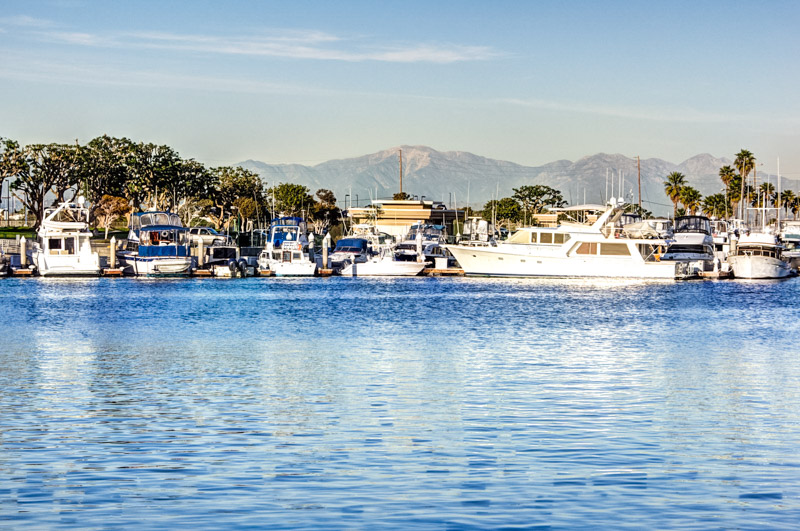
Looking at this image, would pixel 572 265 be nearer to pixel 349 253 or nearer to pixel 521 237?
pixel 521 237

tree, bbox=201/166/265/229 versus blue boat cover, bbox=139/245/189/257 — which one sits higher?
tree, bbox=201/166/265/229

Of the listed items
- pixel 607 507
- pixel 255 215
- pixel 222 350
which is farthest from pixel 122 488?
pixel 255 215

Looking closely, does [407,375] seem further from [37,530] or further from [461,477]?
[37,530]

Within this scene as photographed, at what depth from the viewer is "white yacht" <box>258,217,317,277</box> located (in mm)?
95500

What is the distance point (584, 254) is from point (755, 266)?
59.0ft

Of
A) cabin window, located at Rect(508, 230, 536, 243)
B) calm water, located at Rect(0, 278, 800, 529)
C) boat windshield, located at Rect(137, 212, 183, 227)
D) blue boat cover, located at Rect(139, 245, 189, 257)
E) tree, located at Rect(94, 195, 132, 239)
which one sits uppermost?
tree, located at Rect(94, 195, 132, 239)

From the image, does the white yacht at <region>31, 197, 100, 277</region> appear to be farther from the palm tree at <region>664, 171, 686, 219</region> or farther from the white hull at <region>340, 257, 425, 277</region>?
the palm tree at <region>664, 171, 686, 219</region>

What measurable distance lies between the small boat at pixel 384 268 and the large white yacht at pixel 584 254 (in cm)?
896

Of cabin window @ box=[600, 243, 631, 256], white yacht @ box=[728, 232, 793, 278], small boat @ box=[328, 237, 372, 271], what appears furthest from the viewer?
small boat @ box=[328, 237, 372, 271]

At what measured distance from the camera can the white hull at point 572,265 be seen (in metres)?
94.1

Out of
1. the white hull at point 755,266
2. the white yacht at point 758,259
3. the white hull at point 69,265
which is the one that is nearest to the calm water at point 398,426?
the white hull at point 69,265

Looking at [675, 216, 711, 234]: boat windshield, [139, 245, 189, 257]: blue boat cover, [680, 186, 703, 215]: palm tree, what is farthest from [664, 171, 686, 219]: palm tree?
[139, 245, 189, 257]: blue boat cover

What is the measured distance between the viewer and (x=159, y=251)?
302ft

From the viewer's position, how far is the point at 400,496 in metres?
15.7
